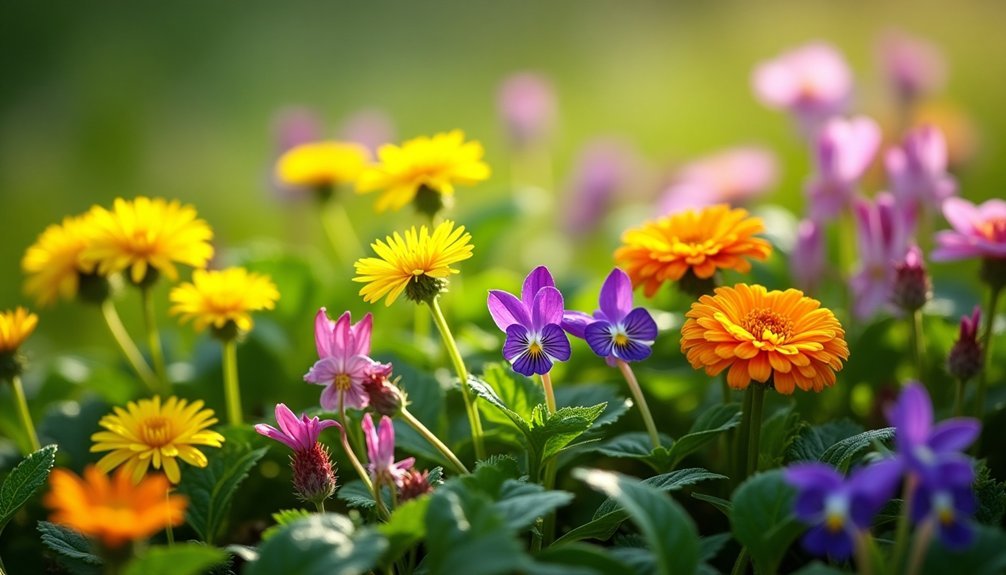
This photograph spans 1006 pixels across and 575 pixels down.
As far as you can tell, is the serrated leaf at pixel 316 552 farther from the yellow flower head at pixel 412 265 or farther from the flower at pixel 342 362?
the yellow flower head at pixel 412 265

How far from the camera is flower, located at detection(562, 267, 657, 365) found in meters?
1.16

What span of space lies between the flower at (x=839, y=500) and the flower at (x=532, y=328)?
0.33m

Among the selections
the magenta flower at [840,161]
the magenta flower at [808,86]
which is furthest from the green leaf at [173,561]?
the magenta flower at [808,86]

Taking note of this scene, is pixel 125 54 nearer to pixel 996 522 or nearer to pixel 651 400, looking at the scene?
pixel 651 400

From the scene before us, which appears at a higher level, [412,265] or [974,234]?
[412,265]

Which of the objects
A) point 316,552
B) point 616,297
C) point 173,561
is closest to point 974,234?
point 616,297

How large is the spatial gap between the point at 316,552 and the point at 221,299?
0.57m

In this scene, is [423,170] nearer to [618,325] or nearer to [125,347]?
[618,325]

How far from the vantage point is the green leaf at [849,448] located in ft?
3.62

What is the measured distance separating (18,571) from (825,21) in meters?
4.42

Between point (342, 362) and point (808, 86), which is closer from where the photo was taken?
point (342, 362)

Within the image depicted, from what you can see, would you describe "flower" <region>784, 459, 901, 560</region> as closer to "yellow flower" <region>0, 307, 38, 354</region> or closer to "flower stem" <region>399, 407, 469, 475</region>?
"flower stem" <region>399, 407, 469, 475</region>

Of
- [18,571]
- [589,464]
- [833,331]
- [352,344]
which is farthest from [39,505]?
[833,331]

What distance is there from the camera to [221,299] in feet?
4.54
